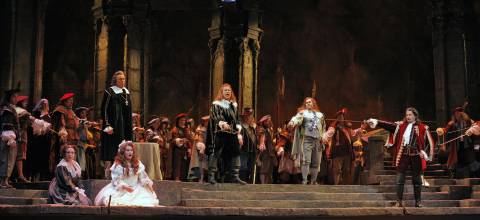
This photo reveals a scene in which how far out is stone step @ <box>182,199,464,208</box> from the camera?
41.7 ft

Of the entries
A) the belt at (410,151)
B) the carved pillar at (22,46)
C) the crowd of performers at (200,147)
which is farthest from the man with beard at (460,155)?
the carved pillar at (22,46)

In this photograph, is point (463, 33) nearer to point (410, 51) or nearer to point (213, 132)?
point (410, 51)

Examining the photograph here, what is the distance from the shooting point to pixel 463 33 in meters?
20.0

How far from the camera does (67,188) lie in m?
12.8

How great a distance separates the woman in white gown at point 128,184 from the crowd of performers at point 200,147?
15 mm

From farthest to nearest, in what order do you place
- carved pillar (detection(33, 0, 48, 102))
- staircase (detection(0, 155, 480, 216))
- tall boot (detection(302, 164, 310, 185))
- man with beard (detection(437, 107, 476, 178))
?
carved pillar (detection(33, 0, 48, 102)) → man with beard (detection(437, 107, 476, 178)) → tall boot (detection(302, 164, 310, 185)) → staircase (detection(0, 155, 480, 216))

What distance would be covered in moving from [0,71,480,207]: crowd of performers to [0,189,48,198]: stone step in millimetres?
322

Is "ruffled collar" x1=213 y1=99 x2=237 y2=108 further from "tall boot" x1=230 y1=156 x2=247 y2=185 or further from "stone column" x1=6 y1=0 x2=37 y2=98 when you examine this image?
"stone column" x1=6 y1=0 x2=37 y2=98

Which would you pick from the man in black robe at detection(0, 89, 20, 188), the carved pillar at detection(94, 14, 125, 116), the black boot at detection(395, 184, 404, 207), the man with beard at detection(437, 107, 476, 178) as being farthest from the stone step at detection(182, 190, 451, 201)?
the carved pillar at detection(94, 14, 125, 116)

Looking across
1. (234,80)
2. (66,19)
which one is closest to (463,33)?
(234,80)

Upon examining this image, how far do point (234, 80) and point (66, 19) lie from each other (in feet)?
16.9

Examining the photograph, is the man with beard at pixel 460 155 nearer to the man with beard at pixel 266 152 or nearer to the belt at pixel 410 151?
the man with beard at pixel 266 152

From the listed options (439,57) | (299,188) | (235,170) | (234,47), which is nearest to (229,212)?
(235,170)

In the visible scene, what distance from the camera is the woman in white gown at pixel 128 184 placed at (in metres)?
12.2
